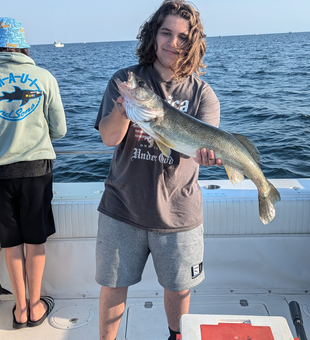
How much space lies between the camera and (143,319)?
348 cm

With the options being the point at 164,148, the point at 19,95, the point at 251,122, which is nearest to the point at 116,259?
the point at 164,148

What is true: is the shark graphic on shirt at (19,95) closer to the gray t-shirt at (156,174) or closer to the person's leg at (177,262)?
the gray t-shirt at (156,174)

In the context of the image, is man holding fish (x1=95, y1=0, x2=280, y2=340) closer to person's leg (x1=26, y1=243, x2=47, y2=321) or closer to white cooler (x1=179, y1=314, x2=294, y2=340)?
white cooler (x1=179, y1=314, x2=294, y2=340)

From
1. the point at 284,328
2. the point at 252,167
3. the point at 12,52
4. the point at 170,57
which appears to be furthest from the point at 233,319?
the point at 12,52

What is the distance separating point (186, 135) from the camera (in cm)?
237

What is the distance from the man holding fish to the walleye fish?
36 millimetres

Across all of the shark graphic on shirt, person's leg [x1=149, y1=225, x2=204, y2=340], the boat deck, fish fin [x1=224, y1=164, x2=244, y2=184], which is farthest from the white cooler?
the shark graphic on shirt

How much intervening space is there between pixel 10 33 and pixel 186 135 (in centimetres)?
176

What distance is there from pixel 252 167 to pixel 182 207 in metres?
0.55

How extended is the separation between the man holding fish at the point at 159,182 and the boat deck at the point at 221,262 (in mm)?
1034

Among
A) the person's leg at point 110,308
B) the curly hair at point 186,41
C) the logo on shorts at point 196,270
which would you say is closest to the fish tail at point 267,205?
the logo on shorts at point 196,270

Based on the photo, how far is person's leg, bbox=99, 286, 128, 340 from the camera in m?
2.64

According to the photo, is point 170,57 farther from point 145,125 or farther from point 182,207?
point 182,207

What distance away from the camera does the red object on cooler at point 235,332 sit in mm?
1807
